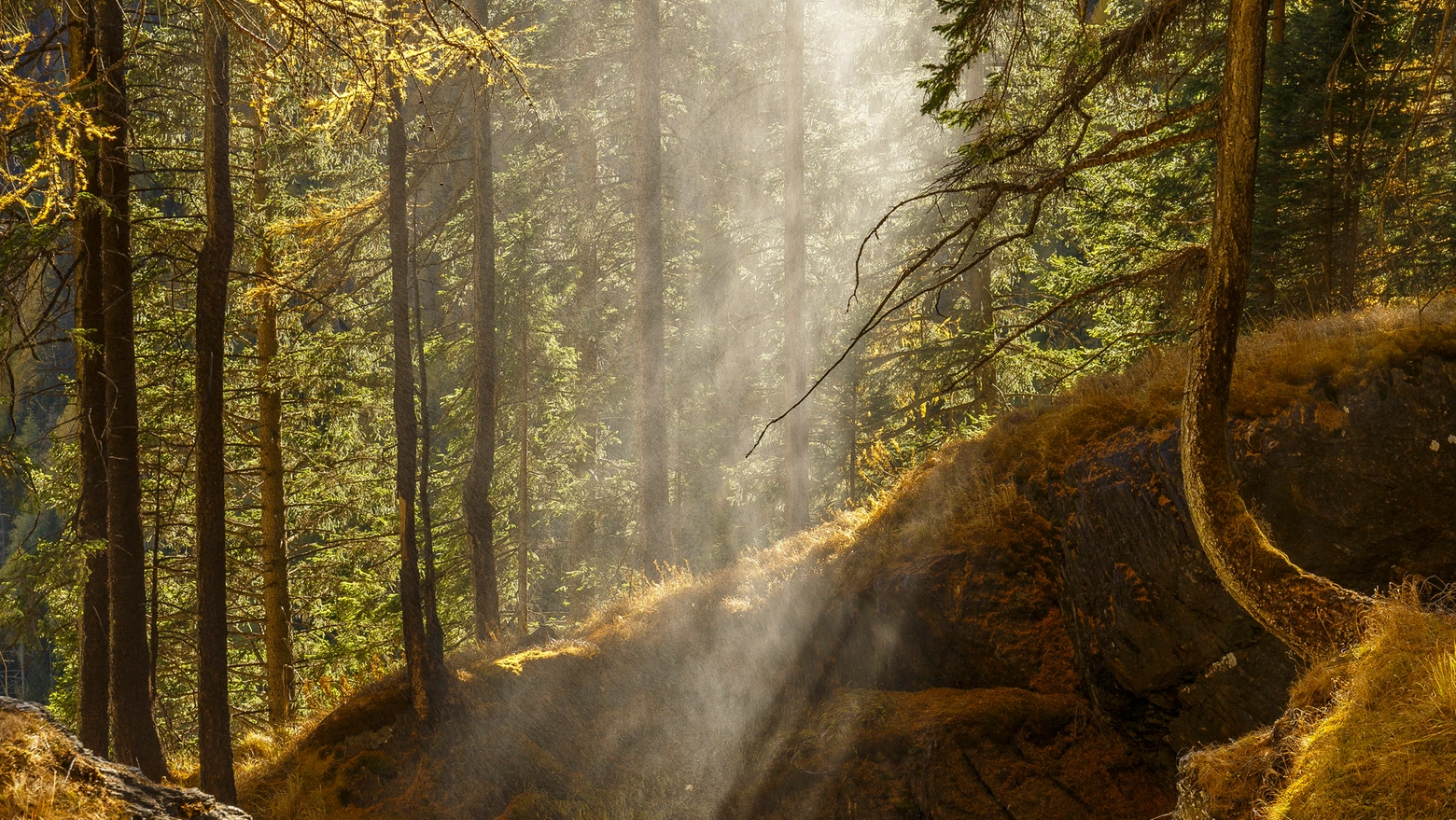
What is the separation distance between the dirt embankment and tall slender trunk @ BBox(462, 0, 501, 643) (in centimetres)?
249

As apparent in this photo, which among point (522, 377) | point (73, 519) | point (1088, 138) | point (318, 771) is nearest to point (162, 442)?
point (73, 519)

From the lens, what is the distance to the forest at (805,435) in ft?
17.8

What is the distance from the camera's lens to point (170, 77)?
12.3 meters

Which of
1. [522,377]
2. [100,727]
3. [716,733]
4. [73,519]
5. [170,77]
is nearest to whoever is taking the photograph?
A: [73,519]

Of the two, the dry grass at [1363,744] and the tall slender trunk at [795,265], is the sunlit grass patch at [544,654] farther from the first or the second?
the dry grass at [1363,744]

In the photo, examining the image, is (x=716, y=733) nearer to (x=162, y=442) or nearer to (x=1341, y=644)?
(x=1341, y=644)

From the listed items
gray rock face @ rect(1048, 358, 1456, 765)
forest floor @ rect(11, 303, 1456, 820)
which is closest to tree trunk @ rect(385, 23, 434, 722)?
forest floor @ rect(11, 303, 1456, 820)

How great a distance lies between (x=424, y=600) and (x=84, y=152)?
613 centimetres

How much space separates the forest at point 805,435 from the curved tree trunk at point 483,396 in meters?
0.09

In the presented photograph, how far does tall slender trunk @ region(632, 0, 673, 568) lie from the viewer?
16.1m

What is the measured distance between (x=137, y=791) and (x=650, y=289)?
1273 cm

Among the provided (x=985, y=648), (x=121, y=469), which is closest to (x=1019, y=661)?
(x=985, y=648)

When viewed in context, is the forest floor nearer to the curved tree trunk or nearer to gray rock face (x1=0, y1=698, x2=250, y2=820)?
gray rock face (x1=0, y1=698, x2=250, y2=820)

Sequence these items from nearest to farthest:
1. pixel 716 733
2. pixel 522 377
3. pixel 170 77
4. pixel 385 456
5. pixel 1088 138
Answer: pixel 716 733 → pixel 170 77 → pixel 1088 138 → pixel 385 456 → pixel 522 377
